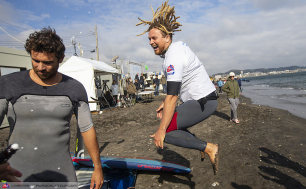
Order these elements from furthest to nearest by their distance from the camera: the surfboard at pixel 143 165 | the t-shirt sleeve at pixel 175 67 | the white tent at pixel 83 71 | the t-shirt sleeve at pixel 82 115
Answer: the white tent at pixel 83 71 → the surfboard at pixel 143 165 → the t-shirt sleeve at pixel 175 67 → the t-shirt sleeve at pixel 82 115

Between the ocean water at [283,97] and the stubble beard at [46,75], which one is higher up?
the stubble beard at [46,75]

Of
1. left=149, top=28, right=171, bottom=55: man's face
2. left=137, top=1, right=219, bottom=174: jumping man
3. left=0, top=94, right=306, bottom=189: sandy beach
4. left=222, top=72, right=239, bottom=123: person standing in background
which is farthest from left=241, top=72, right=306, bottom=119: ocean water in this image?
left=149, top=28, right=171, bottom=55: man's face

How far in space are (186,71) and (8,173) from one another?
1.90 meters

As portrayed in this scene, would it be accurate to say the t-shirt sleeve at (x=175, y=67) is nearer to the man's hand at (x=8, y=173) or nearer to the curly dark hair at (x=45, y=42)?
the curly dark hair at (x=45, y=42)

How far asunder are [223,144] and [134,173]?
3.05m

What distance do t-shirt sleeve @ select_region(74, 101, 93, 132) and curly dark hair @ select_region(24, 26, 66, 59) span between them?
0.49 m

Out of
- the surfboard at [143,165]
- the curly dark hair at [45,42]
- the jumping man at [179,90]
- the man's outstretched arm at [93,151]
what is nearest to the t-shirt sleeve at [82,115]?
the man's outstretched arm at [93,151]

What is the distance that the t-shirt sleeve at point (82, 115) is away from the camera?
175 centimetres

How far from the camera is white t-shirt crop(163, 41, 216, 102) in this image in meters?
2.09

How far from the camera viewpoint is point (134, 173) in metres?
3.82

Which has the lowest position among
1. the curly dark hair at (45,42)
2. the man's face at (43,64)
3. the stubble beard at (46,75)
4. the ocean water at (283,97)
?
the ocean water at (283,97)

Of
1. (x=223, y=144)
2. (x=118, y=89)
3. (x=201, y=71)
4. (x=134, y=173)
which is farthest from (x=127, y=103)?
(x=201, y=71)

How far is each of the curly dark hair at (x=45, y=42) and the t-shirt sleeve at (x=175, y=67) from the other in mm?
1114

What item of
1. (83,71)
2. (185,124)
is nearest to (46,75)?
(185,124)
